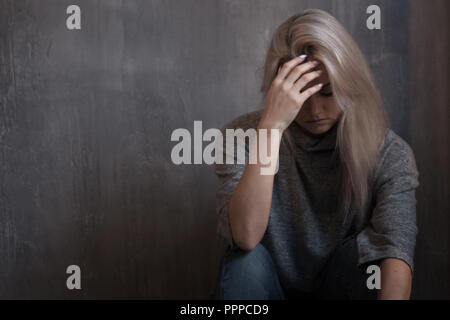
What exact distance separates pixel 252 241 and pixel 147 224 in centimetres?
72

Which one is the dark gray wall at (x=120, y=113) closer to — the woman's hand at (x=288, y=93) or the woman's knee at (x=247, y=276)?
the woman's hand at (x=288, y=93)

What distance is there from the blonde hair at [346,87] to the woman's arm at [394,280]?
0.68 feet


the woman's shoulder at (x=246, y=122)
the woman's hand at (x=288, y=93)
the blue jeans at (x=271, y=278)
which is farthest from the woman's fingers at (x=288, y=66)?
the blue jeans at (x=271, y=278)

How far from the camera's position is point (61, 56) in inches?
63.6

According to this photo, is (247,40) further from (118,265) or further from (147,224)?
(118,265)

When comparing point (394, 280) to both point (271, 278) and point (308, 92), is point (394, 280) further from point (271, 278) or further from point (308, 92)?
point (308, 92)

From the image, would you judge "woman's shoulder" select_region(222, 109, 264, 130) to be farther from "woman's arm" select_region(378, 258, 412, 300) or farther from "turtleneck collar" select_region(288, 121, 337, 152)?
"woman's arm" select_region(378, 258, 412, 300)

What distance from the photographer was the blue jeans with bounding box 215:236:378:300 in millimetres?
1023

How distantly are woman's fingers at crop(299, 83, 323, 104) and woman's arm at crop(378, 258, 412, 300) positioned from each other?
42 cm

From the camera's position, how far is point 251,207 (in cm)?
108

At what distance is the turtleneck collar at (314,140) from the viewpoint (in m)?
1.24

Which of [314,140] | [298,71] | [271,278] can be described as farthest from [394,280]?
[298,71]
